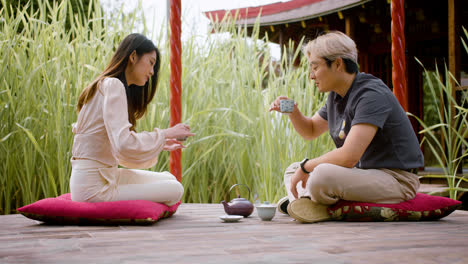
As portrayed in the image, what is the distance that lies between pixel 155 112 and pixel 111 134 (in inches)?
47.8

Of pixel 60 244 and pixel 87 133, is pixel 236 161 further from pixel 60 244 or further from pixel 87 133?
pixel 60 244

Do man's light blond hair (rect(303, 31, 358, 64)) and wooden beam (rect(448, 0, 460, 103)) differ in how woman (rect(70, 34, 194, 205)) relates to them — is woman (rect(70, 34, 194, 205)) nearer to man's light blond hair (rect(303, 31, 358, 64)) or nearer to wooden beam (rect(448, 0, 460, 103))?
man's light blond hair (rect(303, 31, 358, 64))

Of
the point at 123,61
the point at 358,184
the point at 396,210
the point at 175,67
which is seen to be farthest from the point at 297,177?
the point at 175,67

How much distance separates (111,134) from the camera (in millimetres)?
2057

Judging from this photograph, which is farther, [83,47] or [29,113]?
[83,47]

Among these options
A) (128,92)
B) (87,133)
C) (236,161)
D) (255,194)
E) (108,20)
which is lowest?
(255,194)

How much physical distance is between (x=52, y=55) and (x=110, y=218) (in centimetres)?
145

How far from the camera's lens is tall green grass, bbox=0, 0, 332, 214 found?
2914mm

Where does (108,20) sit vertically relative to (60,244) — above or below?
above

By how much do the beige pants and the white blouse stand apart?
2.42ft

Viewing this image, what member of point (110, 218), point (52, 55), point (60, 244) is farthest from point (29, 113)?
point (60, 244)

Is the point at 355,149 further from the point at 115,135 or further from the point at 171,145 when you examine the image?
the point at 115,135

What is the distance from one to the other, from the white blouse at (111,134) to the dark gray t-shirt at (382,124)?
2.93ft

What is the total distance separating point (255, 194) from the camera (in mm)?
3549
